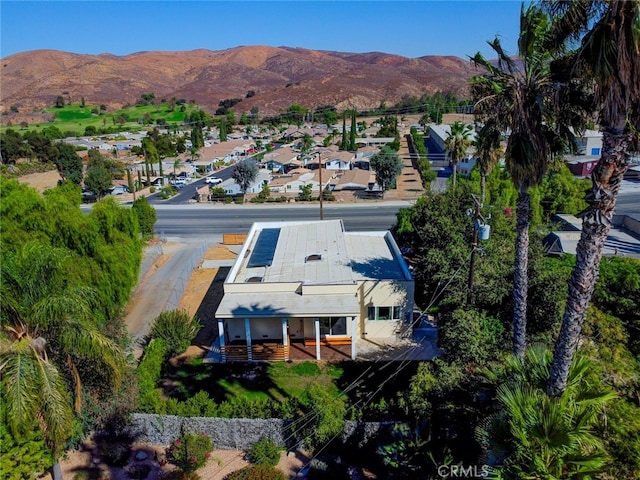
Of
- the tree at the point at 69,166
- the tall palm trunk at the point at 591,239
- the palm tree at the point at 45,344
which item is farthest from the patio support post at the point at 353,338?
the tree at the point at 69,166

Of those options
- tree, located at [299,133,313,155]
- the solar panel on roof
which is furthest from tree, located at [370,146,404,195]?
tree, located at [299,133,313,155]

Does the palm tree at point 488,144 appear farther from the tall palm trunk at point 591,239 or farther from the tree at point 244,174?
the tree at point 244,174

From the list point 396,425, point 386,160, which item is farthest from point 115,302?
point 386,160

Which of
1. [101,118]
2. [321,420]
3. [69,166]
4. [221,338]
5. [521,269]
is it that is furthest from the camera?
[101,118]

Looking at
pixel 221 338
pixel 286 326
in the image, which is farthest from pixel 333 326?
pixel 221 338

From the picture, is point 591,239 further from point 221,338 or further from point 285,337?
point 221,338

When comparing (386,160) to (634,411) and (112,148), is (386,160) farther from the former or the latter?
(112,148)

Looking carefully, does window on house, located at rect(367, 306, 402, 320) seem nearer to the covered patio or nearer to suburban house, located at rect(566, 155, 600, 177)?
the covered patio
